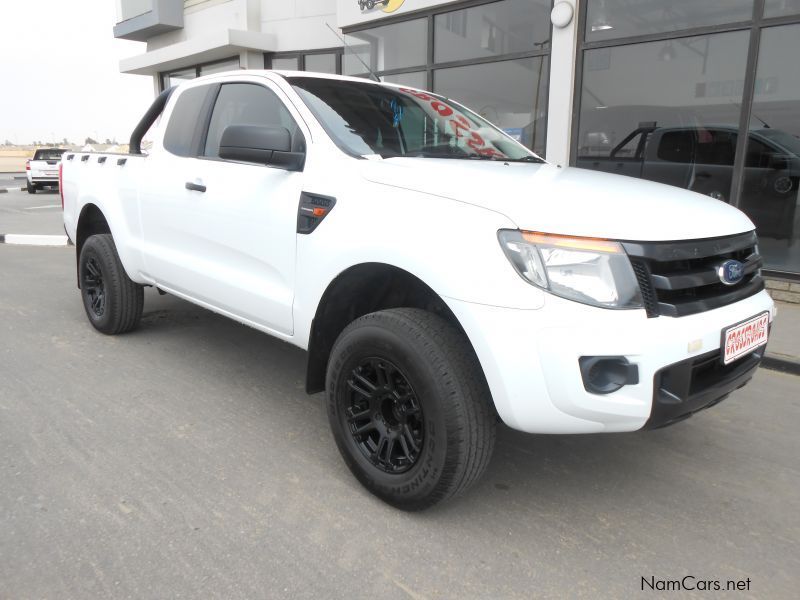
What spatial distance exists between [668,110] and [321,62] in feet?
26.3

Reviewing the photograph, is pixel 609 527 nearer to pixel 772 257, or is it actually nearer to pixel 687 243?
pixel 687 243

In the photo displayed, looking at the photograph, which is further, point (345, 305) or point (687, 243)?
point (345, 305)

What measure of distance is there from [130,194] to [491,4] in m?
6.19

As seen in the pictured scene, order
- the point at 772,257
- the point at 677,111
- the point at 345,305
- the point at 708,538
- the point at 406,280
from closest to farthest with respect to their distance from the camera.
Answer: the point at 708,538 → the point at 406,280 → the point at 345,305 → the point at 772,257 → the point at 677,111

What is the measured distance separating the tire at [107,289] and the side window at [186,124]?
1.06 meters

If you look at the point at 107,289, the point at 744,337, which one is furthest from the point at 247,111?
the point at 744,337

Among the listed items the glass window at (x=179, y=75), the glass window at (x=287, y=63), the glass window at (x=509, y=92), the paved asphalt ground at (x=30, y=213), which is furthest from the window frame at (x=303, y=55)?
the paved asphalt ground at (x=30, y=213)

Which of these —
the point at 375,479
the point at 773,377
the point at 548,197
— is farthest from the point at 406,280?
the point at 773,377

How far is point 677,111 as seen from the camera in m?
6.88

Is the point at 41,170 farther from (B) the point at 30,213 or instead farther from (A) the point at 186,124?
(A) the point at 186,124

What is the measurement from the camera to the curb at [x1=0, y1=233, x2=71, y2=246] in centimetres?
959

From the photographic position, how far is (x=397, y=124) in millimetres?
3195

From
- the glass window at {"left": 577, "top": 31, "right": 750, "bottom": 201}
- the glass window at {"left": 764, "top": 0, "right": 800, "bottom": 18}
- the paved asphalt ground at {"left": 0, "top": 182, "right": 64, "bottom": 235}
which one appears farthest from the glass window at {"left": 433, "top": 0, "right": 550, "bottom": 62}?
the paved asphalt ground at {"left": 0, "top": 182, "right": 64, "bottom": 235}

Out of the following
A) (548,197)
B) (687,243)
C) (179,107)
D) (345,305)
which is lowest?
(345,305)
